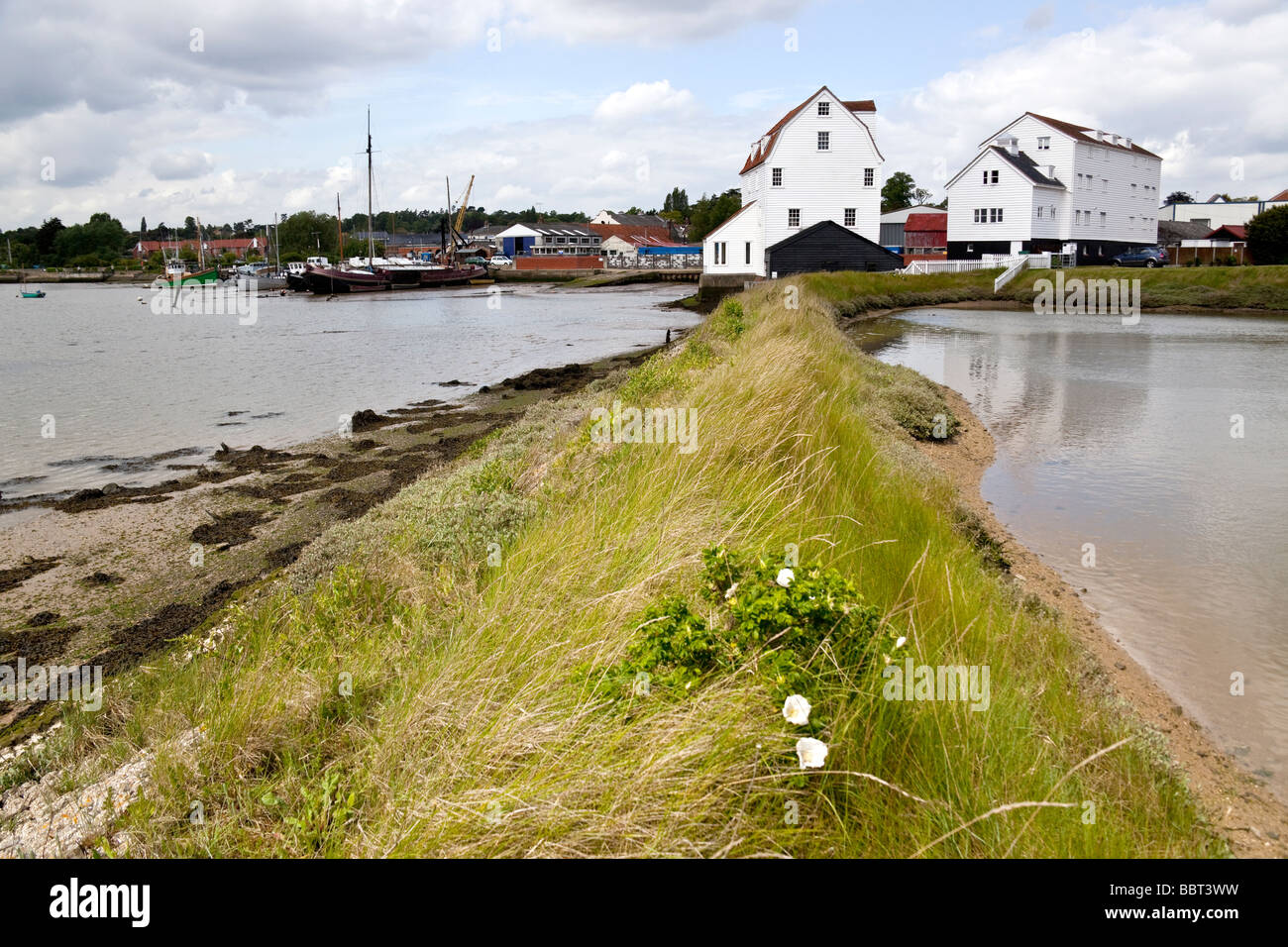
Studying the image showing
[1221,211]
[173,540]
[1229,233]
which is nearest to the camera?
[173,540]

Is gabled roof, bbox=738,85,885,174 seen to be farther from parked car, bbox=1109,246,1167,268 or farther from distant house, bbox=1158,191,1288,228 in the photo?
distant house, bbox=1158,191,1288,228

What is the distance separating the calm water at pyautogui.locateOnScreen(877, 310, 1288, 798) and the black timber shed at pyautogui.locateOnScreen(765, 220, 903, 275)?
95.9ft

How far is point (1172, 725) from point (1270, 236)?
67987mm

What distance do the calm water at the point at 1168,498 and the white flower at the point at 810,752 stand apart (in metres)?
4.38

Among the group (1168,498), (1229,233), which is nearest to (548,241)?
(1229,233)

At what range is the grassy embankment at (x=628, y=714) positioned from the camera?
3.16 meters

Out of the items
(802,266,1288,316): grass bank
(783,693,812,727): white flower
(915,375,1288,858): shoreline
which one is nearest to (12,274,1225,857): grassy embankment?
(783,693,812,727): white flower

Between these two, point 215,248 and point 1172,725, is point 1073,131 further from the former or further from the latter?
point 215,248

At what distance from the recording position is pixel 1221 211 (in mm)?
99000

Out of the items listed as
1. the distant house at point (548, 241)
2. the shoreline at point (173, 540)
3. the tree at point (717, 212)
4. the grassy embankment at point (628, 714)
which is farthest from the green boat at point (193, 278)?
the grassy embankment at point (628, 714)

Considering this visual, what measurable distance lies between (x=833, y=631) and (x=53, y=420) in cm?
2409

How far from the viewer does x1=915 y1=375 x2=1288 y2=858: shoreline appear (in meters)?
5.08

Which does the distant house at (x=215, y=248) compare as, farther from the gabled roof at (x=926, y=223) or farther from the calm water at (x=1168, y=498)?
the calm water at (x=1168, y=498)

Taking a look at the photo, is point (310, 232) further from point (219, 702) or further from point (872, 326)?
point (219, 702)
